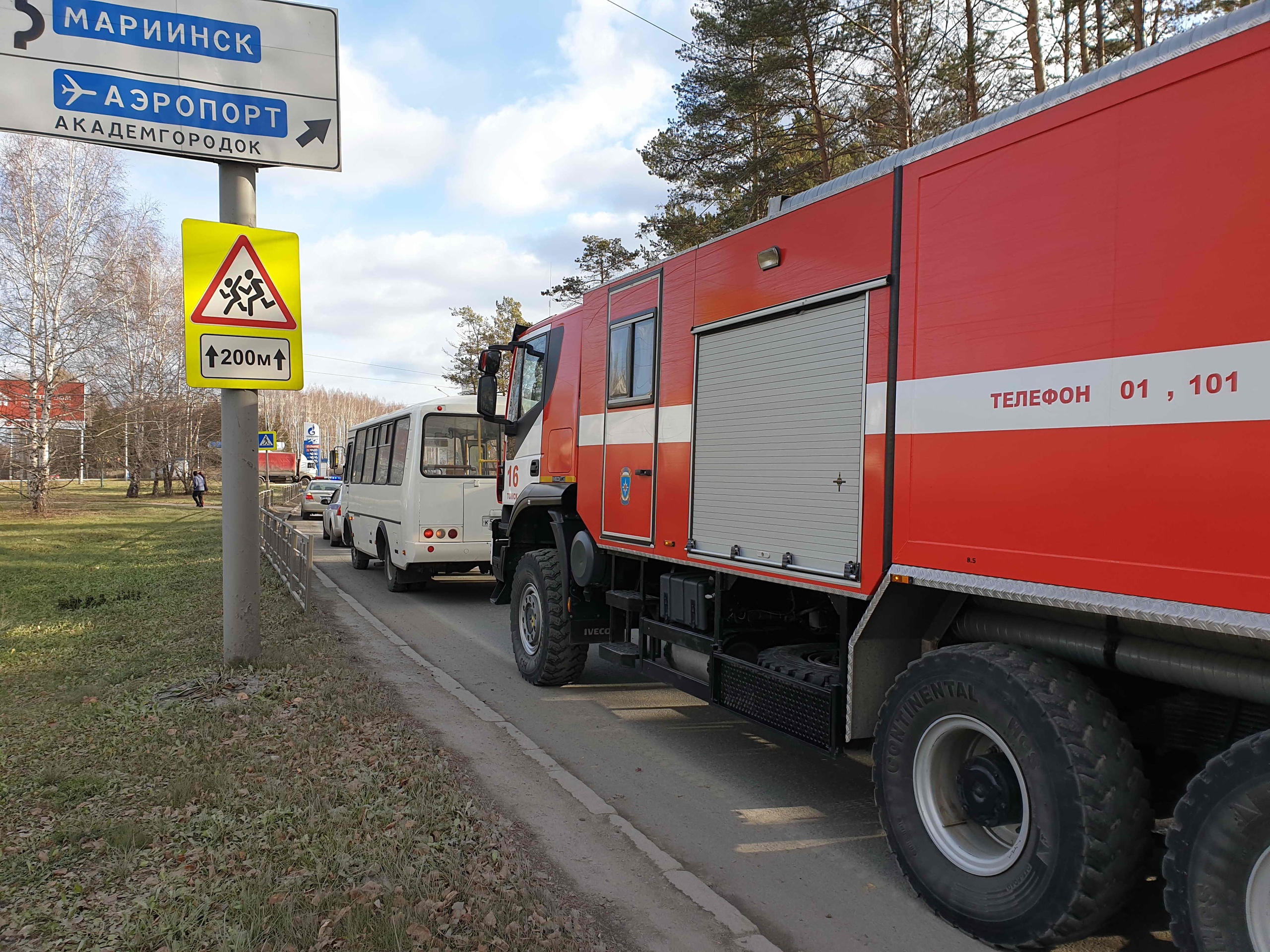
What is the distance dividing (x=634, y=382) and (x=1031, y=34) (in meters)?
13.3

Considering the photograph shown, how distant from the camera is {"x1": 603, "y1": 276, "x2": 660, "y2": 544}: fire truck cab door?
5.86 meters

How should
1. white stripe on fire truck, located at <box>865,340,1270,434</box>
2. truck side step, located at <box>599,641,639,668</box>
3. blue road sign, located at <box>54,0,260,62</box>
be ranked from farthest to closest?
truck side step, located at <box>599,641,639,668</box>, blue road sign, located at <box>54,0,260,62</box>, white stripe on fire truck, located at <box>865,340,1270,434</box>

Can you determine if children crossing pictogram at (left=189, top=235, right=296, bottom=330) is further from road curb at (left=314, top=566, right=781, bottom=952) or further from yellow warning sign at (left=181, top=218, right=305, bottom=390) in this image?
road curb at (left=314, top=566, right=781, bottom=952)

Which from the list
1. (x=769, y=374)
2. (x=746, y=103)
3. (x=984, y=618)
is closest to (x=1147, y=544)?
(x=984, y=618)

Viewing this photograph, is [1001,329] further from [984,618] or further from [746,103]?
[746,103]

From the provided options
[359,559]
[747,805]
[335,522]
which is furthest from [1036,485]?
[335,522]

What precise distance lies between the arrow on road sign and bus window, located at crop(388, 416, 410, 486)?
18.7 ft

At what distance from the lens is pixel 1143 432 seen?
2764 millimetres

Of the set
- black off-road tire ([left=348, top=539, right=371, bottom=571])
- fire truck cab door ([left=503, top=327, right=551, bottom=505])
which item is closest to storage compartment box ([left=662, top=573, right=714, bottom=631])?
fire truck cab door ([left=503, top=327, right=551, bottom=505])

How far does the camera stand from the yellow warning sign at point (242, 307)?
6477 mm

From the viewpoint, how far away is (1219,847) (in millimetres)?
2477

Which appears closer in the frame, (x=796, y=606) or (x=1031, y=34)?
(x=796, y=606)

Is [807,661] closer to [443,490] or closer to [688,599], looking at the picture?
[688,599]

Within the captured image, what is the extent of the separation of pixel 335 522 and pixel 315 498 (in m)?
12.7
